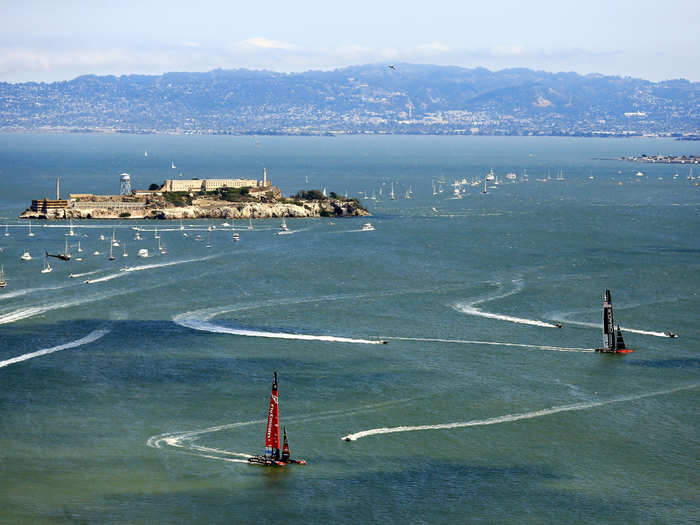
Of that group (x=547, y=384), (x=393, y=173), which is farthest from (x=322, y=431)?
(x=393, y=173)

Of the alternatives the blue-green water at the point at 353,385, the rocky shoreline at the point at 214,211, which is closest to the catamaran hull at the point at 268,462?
the blue-green water at the point at 353,385

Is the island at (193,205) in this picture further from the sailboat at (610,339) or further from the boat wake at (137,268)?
the sailboat at (610,339)

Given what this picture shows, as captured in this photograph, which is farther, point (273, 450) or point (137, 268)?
point (137, 268)

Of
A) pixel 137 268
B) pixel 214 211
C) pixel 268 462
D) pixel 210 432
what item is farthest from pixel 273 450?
pixel 214 211

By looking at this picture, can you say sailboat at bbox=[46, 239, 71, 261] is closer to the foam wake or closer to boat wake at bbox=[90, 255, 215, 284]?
boat wake at bbox=[90, 255, 215, 284]

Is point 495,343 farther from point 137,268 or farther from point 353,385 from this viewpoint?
point 137,268
